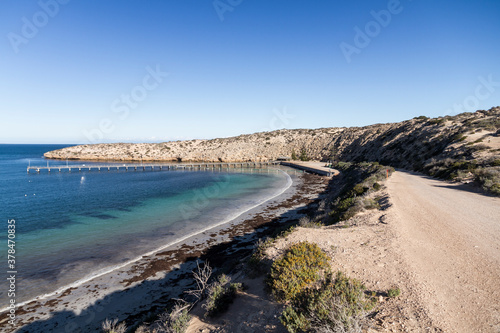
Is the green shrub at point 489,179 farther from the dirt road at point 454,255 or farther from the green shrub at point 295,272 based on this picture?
the green shrub at point 295,272

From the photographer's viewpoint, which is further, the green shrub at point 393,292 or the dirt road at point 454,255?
the green shrub at point 393,292

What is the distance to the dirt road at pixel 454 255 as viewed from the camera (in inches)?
199

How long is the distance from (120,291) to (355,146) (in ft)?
243

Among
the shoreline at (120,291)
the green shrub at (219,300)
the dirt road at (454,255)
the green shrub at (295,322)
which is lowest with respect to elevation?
the shoreline at (120,291)

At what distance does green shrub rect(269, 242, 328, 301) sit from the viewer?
6.52 m

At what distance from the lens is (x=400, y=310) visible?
17.5ft

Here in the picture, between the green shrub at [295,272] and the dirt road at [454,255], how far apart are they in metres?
2.56

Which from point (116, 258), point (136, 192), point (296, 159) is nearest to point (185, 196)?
point (136, 192)

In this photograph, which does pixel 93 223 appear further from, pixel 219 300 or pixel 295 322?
pixel 295 322

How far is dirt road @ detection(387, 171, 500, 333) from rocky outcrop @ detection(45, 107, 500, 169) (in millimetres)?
15418

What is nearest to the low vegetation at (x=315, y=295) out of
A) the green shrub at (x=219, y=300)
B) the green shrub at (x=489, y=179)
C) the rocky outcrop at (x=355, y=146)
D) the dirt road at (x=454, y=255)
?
the green shrub at (x=219, y=300)

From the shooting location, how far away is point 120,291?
36.8 ft

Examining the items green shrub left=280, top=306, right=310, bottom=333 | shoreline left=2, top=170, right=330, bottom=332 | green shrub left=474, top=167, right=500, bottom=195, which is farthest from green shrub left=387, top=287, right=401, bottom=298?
green shrub left=474, top=167, right=500, bottom=195

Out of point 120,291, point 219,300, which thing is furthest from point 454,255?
point 120,291
